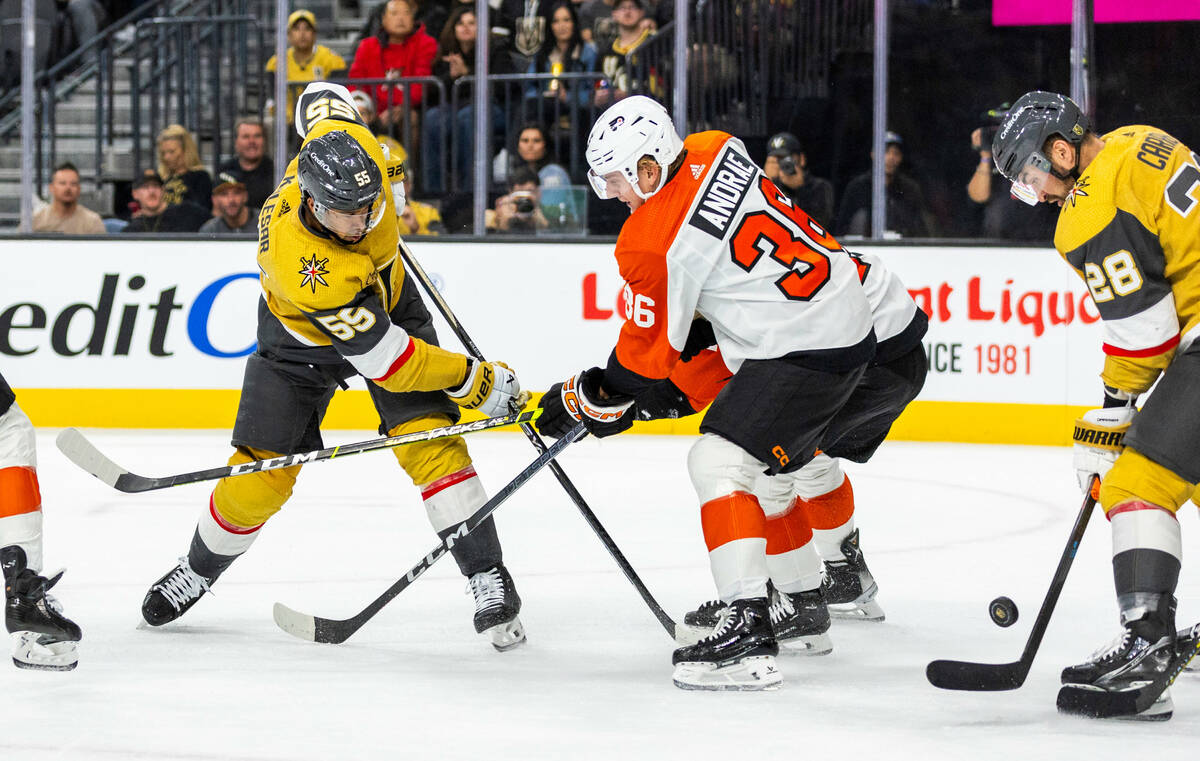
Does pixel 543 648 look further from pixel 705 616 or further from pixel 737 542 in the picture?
pixel 737 542

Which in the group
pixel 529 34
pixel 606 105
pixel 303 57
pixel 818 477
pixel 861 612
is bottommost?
pixel 861 612

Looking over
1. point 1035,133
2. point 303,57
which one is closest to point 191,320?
point 303,57

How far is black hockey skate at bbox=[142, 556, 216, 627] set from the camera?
3.35 metres

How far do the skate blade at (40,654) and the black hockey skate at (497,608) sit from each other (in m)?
0.81

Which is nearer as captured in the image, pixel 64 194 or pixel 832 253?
pixel 832 253

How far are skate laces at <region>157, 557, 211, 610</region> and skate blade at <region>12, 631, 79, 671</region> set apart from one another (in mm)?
447

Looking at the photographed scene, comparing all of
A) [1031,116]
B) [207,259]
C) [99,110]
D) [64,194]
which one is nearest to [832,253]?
[1031,116]

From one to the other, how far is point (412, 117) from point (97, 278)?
1.63m

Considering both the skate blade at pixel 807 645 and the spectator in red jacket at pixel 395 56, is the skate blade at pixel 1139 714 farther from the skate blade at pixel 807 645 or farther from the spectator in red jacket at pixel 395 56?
the spectator in red jacket at pixel 395 56

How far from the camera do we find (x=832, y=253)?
291 centimetres

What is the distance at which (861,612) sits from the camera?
3.50 m

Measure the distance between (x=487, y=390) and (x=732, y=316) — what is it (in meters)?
0.63

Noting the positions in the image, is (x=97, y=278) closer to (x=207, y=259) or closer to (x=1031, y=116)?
(x=207, y=259)

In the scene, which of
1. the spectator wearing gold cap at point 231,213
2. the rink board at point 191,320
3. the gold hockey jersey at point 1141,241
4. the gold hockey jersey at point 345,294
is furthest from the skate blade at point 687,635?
the spectator wearing gold cap at point 231,213
